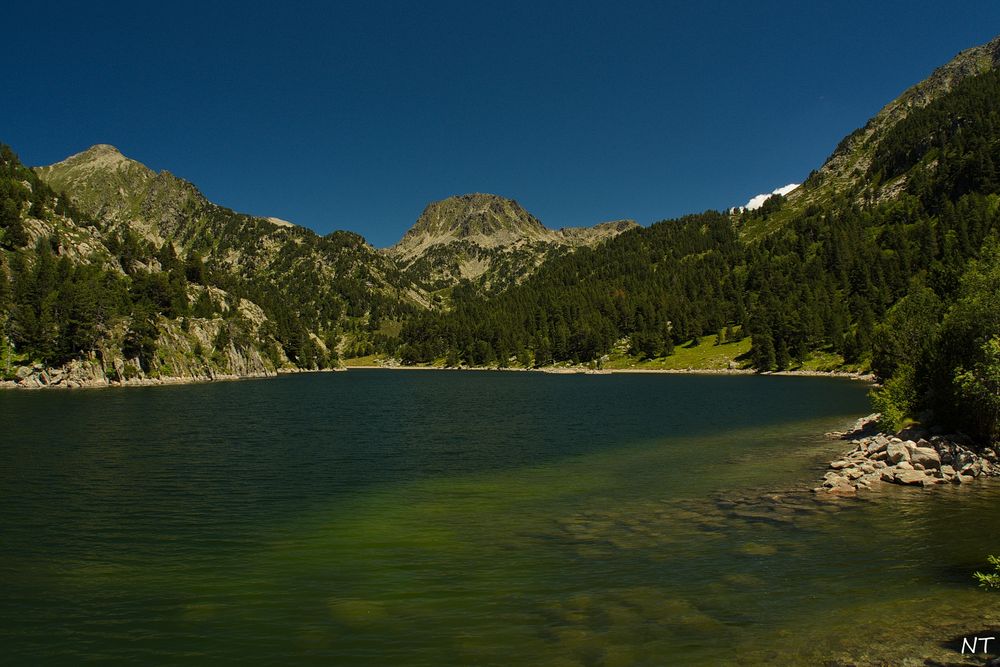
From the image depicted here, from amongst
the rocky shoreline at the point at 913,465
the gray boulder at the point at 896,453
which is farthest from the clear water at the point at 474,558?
the gray boulder at the point at 896,453

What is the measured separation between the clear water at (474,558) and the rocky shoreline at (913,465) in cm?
158

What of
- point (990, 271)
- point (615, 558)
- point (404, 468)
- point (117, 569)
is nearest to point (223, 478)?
point (404, 468)

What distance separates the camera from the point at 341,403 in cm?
9894

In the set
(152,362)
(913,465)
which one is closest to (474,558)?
(913,465)

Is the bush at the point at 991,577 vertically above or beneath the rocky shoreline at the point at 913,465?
above

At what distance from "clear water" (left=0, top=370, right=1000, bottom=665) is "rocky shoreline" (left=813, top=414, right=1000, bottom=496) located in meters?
1.58

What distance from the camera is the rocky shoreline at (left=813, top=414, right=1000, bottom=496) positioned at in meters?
32.2

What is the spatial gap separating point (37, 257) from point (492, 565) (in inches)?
7607

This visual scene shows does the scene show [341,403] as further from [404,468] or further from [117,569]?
[117,569]

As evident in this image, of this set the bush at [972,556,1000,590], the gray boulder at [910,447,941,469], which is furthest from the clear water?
the gray boulder at [910,447,941,469]

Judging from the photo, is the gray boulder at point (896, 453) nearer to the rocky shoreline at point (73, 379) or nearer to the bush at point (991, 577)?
the bush at point (991, 577)

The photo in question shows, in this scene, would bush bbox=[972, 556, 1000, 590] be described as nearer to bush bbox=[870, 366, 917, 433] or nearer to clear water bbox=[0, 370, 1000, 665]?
clear water bbox=[0, 370, 1000, 665]

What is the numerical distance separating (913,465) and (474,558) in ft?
94.8

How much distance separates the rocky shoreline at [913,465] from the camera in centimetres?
3219
